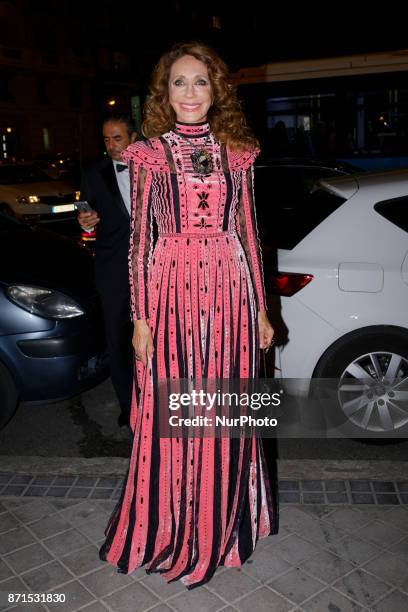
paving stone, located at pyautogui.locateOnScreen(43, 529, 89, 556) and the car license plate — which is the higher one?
the car license plate

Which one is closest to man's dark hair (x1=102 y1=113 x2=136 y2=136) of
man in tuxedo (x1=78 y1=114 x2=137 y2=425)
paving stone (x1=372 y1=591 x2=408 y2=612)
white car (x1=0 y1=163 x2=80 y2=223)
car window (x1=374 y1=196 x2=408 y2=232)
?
man in tuxedo (x1=78 y1=114 x2=137 y2=425)

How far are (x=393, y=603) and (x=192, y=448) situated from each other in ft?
3.24

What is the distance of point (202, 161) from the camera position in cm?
240

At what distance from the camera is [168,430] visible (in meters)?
2.60

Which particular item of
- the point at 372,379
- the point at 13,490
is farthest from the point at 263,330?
the point at 13,490

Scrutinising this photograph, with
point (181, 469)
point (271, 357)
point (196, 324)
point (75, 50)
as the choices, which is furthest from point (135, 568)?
point (75, 50)

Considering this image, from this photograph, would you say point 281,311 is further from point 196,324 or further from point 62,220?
point 62,220

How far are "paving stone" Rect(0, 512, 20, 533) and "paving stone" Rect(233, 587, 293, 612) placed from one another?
3.99 ft

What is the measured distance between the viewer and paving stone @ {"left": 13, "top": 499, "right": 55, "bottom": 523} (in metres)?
Answer: 3.10

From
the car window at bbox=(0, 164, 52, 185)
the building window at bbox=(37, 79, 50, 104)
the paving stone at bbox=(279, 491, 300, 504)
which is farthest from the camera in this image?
the building window at bbox=(37, 79, 50, 104)

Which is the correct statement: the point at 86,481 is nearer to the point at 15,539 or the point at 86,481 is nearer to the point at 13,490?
the point at 13,490

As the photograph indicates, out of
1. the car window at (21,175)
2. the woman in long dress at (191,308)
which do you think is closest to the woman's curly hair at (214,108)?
the woman in long dress at (191,308)

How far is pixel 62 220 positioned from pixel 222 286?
10958 mm

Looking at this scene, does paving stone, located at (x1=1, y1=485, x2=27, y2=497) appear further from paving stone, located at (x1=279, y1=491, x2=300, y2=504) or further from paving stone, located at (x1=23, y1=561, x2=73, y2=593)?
paving stone, located at (x1=279, y1=491, x2=300, y2=504)
